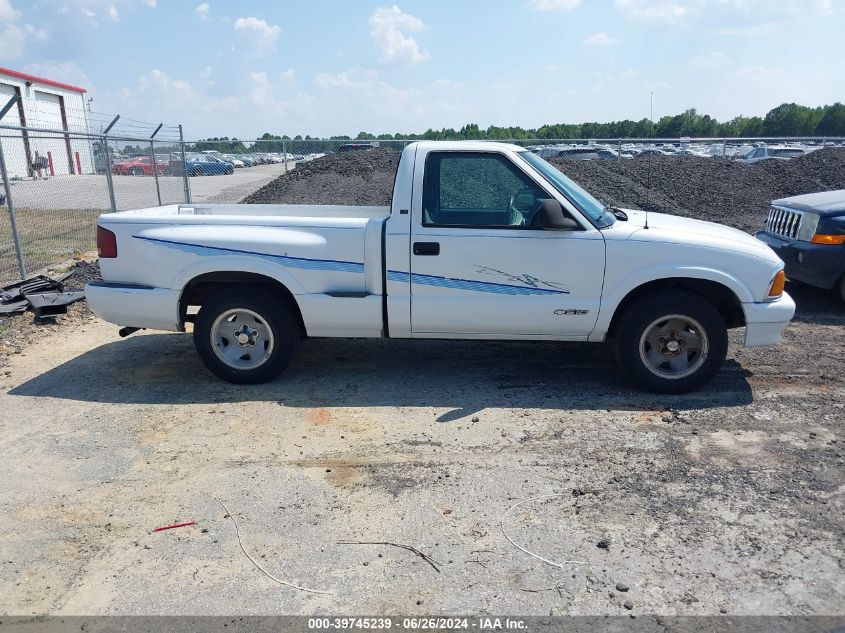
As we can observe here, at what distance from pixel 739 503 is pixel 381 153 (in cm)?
1788

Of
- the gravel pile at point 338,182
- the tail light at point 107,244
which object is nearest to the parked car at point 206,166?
the gravel pile at point 338,182

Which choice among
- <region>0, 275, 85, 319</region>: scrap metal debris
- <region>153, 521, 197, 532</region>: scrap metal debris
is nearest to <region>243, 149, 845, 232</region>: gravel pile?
<region>0, 275, 85, 319</region>: scrap metal debris

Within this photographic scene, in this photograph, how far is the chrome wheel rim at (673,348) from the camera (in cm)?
534

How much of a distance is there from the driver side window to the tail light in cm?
255

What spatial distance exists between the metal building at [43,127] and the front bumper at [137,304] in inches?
173

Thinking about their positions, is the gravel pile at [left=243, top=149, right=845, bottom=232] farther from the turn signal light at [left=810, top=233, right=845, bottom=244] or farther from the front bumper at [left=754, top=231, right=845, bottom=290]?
the turn signal light at [left=810, top=233, right=845, bottom=244]

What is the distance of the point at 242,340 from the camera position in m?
5.60

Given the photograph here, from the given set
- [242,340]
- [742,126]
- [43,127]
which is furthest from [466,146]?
[742,126]

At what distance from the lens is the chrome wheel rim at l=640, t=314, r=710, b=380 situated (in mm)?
5340

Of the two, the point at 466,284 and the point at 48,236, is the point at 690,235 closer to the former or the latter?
the point at 466,284

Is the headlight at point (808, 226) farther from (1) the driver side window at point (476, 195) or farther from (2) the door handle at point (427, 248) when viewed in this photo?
(2) the door handle at point (427, 248)

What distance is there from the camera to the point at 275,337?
5.49 metres

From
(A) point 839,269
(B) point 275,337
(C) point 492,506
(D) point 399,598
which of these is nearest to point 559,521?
(C) point 492,506

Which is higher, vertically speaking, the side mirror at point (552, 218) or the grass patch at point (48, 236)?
the side mirror at point (552, 218)
